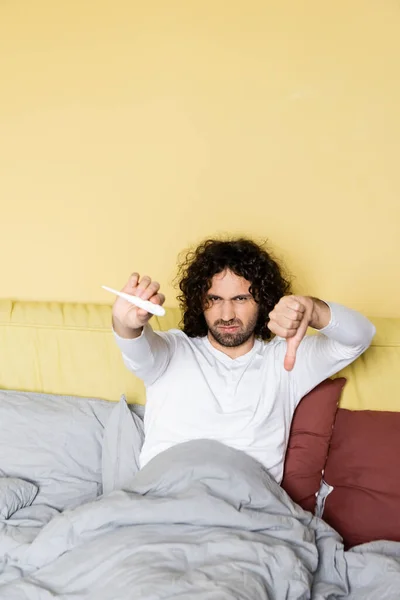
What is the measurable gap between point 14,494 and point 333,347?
88cm

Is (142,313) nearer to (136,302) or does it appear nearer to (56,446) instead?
(136,302)

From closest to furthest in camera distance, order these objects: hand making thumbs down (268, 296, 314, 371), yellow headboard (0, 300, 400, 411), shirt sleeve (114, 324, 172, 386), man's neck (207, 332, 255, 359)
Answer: hand making thumbs down (268, 296, 314, 371)
shirt sleeve (114, 324, 172, 386)
man's neck (207, 332, 255, 359)
yellow headboard (0, 300, 400, 411)

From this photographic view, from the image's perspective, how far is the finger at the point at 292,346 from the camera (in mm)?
1450

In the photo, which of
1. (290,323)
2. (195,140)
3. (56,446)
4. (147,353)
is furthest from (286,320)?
(195,140)

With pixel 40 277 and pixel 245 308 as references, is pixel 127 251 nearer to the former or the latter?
pixel 40 277

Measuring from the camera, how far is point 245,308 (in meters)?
1.96

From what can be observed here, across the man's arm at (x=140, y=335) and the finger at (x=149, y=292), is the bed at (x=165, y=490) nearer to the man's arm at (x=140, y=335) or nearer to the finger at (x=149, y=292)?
the man's arm at (x=140, y=335)

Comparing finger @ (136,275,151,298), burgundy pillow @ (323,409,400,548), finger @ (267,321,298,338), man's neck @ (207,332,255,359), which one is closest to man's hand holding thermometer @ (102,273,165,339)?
finger @ (136,275,151,298)

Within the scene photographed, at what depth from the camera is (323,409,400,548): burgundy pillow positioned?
176 cm

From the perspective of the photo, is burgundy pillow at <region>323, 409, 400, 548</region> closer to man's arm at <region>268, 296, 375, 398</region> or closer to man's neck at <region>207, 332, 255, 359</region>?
man's arm at <region>268, 296, 375, 398</region>

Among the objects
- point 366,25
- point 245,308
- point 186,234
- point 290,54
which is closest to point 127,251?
point 186,234

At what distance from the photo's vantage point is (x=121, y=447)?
75.2 inches

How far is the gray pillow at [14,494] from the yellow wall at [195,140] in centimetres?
75

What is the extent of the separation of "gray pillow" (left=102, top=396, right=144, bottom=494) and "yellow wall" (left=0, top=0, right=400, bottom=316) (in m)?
0.55
